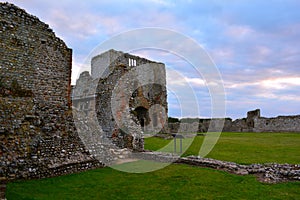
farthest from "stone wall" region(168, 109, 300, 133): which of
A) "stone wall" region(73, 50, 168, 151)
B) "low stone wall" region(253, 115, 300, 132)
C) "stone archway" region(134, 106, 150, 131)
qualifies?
"stone archway" region(134, 106, 150, 131)

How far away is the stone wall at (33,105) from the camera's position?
774 centimetres

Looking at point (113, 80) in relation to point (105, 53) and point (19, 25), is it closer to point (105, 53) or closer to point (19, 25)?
point (19, 25)

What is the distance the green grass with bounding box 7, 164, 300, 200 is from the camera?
20.2 feet

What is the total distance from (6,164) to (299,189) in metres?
8.44

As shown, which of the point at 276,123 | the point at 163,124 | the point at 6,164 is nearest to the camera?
the point at 6,164

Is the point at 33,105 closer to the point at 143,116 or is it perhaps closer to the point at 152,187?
the point at 152,187

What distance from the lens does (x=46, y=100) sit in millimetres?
9914

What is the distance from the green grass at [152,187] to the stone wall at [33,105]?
719mm

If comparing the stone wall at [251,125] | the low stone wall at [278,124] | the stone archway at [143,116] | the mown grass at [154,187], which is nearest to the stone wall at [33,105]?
the mown grass at [154,187]

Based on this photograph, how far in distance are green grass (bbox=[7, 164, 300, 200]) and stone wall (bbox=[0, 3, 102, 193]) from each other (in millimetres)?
719

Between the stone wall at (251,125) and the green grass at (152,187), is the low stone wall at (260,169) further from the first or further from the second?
the stone wall at (251,125)

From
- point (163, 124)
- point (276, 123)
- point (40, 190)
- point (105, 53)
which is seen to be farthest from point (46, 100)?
point (276, 123)

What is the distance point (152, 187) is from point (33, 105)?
537 centimetres

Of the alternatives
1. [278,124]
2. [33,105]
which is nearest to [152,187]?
[33,105]
